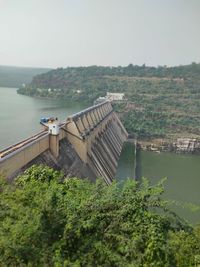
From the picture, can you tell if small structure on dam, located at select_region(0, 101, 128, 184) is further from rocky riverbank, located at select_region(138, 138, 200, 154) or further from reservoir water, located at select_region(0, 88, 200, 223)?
rocky riverbank, located at select_region(138, 138, 200, 154)

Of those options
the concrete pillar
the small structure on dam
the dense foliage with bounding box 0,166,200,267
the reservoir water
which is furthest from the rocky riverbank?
the dense foliage with bounding box 0,166,200,267

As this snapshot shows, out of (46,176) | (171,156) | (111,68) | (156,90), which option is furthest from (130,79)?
(46,176)

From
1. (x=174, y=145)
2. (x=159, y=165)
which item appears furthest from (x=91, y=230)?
(x=174, y=145)

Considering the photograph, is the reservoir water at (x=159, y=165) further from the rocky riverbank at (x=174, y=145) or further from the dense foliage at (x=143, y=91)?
the dense foliage at (x=143, y=91)

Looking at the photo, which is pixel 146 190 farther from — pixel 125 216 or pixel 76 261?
pixel 76 261

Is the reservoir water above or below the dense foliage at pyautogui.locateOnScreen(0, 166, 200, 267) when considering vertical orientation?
below

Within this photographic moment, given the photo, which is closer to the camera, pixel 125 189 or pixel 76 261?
pixel 76 261
